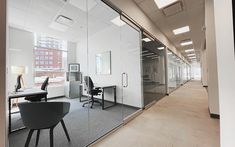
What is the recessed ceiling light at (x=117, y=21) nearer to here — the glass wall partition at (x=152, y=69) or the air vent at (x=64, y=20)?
the glass wall partition at (x=152, y=69)

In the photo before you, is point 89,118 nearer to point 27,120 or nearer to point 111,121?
point 111,121

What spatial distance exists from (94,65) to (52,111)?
2.84 metres

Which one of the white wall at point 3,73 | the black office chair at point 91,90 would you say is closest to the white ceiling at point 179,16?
the black office chair at point 91,90

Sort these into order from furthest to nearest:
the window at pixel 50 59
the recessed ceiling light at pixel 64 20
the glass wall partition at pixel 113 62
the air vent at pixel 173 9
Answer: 1. the glass wall partition at pixel 113 62
2. the recessed ceiling light at pixel 64 20
3. the air vent at pixel 173 9
4. the window at pixel 50 59

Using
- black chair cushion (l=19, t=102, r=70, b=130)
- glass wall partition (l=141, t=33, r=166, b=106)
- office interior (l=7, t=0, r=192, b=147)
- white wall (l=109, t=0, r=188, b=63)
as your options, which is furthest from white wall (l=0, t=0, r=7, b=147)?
glass wall partition (l=141, t=33, r=166, b=106)

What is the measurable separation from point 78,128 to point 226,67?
2.88 metres

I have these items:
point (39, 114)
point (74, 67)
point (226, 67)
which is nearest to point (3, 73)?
point (39, 114)

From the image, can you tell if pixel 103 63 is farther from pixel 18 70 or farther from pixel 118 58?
pixel 18 70

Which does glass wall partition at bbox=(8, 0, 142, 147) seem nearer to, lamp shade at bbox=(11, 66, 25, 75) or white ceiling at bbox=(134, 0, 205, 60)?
lamp shade at bbox=(11, 66, 25, 75)

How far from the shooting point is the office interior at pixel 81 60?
8.52ft

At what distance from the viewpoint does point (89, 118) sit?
10.6 ft

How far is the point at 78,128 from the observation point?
2.64 m

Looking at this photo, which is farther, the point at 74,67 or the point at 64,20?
the point at 64,20

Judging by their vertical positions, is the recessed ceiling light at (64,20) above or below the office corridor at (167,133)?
above
